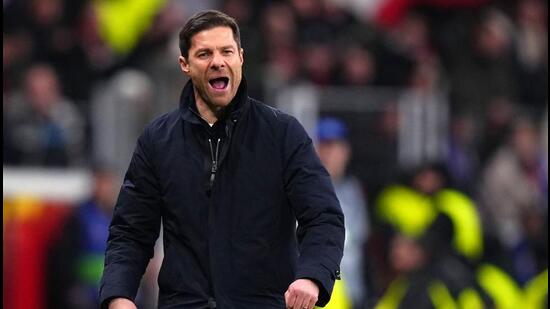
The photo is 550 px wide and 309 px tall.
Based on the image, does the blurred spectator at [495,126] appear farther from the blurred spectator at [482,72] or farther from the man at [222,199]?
the man at [222,199]

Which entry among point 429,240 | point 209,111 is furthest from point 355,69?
point 209,111

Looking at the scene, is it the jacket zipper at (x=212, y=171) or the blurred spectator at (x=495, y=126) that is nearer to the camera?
the jacket zipper at (x=212, y=171)

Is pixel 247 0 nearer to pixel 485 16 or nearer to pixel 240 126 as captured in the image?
pixel 485 16

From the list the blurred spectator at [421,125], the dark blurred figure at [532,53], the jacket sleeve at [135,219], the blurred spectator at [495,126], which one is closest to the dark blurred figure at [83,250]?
the blurred spectator at [421,125]

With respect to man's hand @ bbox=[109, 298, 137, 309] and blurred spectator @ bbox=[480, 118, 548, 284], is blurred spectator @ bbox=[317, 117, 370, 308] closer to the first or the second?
blurred spectator @ bbox=[480, 118, 548, 284]

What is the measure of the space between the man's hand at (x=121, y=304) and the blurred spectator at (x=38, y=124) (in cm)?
734

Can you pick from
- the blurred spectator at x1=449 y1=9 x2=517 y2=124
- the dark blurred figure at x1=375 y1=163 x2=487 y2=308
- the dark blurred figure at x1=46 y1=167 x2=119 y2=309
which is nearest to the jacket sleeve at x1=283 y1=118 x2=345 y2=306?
the dark blurred figure at x1=375 y1=163 x2=487 y2=308

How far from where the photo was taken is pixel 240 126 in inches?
227

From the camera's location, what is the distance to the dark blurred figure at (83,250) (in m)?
11.8

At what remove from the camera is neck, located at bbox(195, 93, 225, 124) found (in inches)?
228

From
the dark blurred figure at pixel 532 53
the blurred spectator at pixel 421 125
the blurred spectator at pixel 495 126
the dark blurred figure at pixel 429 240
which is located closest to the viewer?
the dark blurred figure at pixel 429 240

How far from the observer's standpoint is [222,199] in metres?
5.69

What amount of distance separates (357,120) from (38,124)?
2807 millimetres

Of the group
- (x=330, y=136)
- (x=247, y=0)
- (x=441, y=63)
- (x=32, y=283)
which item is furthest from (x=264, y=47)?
(x=330, y=136)
